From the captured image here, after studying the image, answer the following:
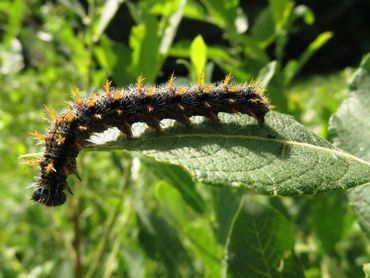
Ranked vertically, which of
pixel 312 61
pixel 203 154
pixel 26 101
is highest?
pixel 312 61

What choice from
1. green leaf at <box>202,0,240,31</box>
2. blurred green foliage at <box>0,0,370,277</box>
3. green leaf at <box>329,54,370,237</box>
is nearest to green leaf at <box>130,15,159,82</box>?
blurred green foliage at <box>0,0,370,277</box>

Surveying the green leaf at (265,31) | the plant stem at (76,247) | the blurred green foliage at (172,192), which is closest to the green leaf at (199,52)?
the blurred green foliage at (172,192)

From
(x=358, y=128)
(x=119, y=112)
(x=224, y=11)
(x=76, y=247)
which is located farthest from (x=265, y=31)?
(x=76, y=247)

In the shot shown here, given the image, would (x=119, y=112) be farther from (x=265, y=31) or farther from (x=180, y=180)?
(x=265, y=31)

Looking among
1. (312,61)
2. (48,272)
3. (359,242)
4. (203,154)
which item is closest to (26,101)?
(48,272)

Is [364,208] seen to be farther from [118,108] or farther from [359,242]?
[359,242]

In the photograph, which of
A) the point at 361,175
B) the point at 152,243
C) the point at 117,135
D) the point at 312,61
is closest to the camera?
the point at 361,175
